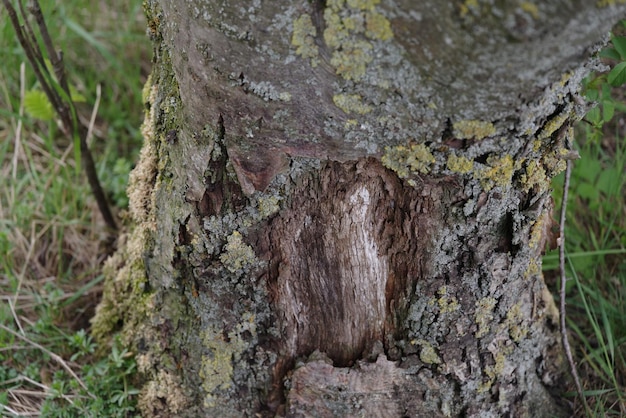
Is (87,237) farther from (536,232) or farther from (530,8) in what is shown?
(530,8)

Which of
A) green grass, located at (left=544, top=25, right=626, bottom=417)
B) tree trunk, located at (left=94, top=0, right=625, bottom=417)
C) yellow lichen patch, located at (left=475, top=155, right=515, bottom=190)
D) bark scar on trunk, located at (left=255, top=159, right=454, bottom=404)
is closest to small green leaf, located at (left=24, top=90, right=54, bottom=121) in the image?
tree trunk, located at (left=94, top=0, right=625, bottom=417)

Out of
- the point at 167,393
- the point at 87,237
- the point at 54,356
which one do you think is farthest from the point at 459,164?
the point at 87,237

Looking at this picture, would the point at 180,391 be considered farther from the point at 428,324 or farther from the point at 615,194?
the point at 615,194

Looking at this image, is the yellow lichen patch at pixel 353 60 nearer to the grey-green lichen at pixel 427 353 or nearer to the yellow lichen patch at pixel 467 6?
the yellow lichen patch at pixel 467 6

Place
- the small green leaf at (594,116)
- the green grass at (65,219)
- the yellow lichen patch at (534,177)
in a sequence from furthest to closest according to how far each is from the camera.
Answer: the green grass at (65,219)
the small green leaf at (594,116)
the yellow lichen patch at (534,177)

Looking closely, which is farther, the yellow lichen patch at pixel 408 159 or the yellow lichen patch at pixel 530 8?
the yellow lichen patch at pixel 408 159

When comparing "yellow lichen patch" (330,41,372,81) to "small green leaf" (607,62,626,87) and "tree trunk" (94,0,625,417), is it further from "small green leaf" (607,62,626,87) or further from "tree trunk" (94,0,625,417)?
"small green leaf" (607,62,626,87)

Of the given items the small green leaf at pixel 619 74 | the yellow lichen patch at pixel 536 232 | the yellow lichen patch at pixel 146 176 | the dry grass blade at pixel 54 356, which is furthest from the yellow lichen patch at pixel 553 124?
the dry grass blade at pixel 54 356

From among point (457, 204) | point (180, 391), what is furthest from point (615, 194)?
point (180, 391)
